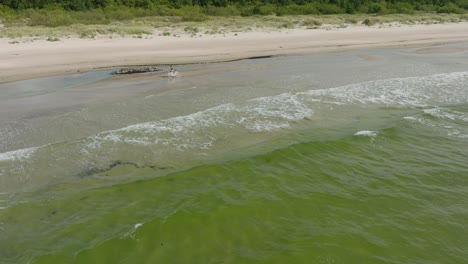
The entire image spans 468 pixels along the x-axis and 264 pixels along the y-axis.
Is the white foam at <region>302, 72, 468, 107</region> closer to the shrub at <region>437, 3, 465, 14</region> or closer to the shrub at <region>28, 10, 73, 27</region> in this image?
the shrub at <region>28, 10, 73, 27</region>

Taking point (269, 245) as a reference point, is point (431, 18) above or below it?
above

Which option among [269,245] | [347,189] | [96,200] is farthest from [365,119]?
[96,200]

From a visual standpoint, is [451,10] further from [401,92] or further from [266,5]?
[401,92]

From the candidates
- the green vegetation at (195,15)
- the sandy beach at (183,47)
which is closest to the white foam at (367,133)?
the sandy beach at (183,47)

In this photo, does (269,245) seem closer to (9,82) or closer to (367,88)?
(367,88)

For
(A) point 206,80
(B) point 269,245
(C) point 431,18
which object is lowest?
(B) point 269,245

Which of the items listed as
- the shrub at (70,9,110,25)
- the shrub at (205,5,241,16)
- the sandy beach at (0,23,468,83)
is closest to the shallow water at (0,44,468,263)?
the sandy beach at (0,23,468,83)

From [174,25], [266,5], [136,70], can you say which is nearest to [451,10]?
[266,5]
